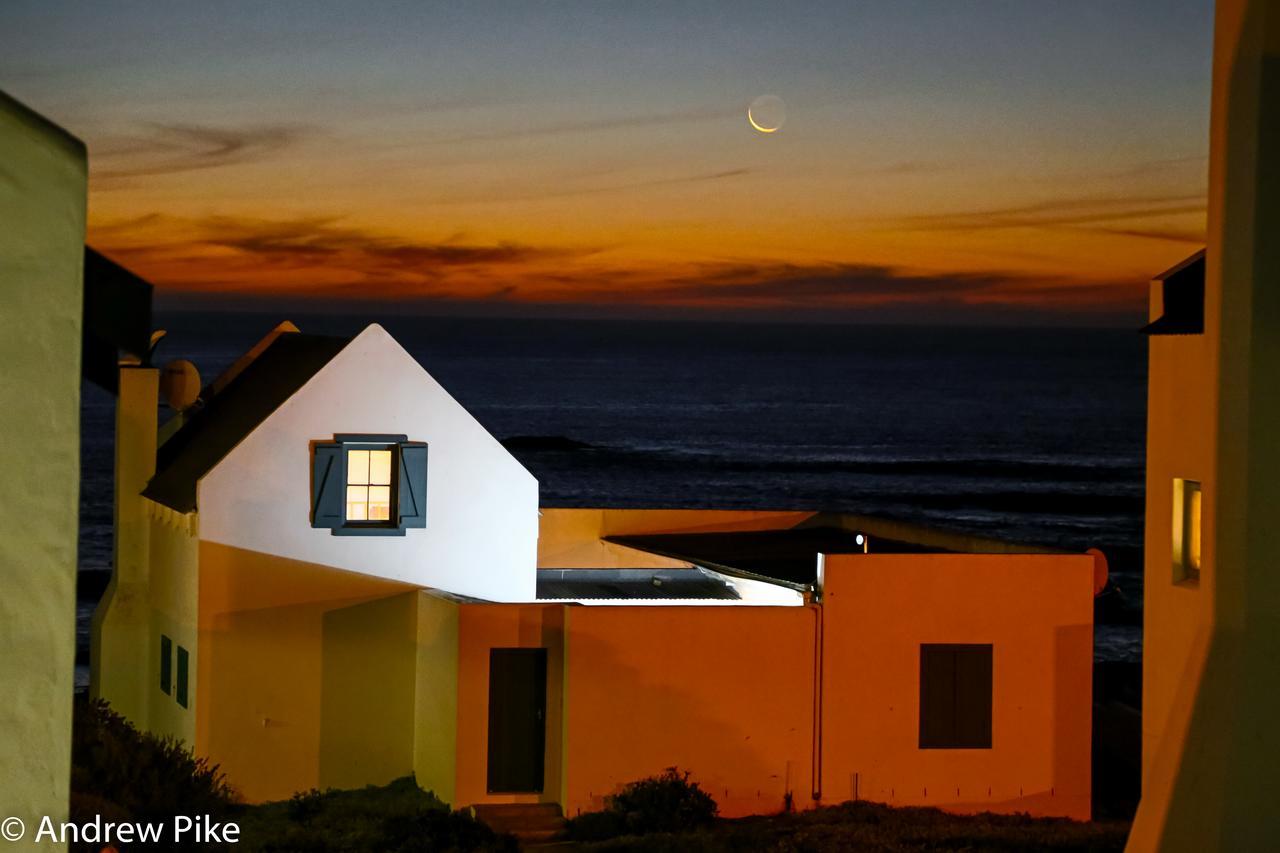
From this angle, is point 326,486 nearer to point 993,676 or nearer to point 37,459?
point 993,676

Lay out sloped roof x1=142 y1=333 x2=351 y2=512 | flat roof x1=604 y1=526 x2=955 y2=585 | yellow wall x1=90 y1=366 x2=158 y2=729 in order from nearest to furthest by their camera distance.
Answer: sloped roof x1=142 y1=333 x2=351 y2=512, flat roof x1=604 y1=526 x2=955 y2=585, yellow wall x1=90 y1=366 x2=158 y2=729

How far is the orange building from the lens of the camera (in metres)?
17.1

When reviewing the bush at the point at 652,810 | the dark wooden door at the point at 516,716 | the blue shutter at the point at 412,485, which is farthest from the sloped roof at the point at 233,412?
the bush at the point at 652,810

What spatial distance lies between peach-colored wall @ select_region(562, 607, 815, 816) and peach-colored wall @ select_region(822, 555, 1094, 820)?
0.43 metres

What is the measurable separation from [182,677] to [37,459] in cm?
1405

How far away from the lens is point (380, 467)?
61.8 feet

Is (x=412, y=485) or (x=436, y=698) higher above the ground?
(x=412, y=485)

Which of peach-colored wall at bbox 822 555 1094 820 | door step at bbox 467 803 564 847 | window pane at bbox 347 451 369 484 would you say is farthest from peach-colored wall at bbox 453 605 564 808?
peach-colored wall at bbox 822 555 1094 820

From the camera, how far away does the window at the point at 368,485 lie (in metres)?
18.5

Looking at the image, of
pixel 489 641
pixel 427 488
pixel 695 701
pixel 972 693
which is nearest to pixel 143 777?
pixel 489 641

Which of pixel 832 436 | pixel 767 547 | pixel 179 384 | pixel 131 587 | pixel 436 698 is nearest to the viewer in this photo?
pixel 436 698

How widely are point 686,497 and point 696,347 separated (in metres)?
110

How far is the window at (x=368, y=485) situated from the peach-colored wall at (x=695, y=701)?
293 centimetres

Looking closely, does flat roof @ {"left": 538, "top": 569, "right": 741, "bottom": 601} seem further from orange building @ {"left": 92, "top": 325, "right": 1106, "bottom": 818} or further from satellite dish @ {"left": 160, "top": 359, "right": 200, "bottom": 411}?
satellite dish @ {"left": 160, "top": 359, "right": 200, "bottom": 411}
